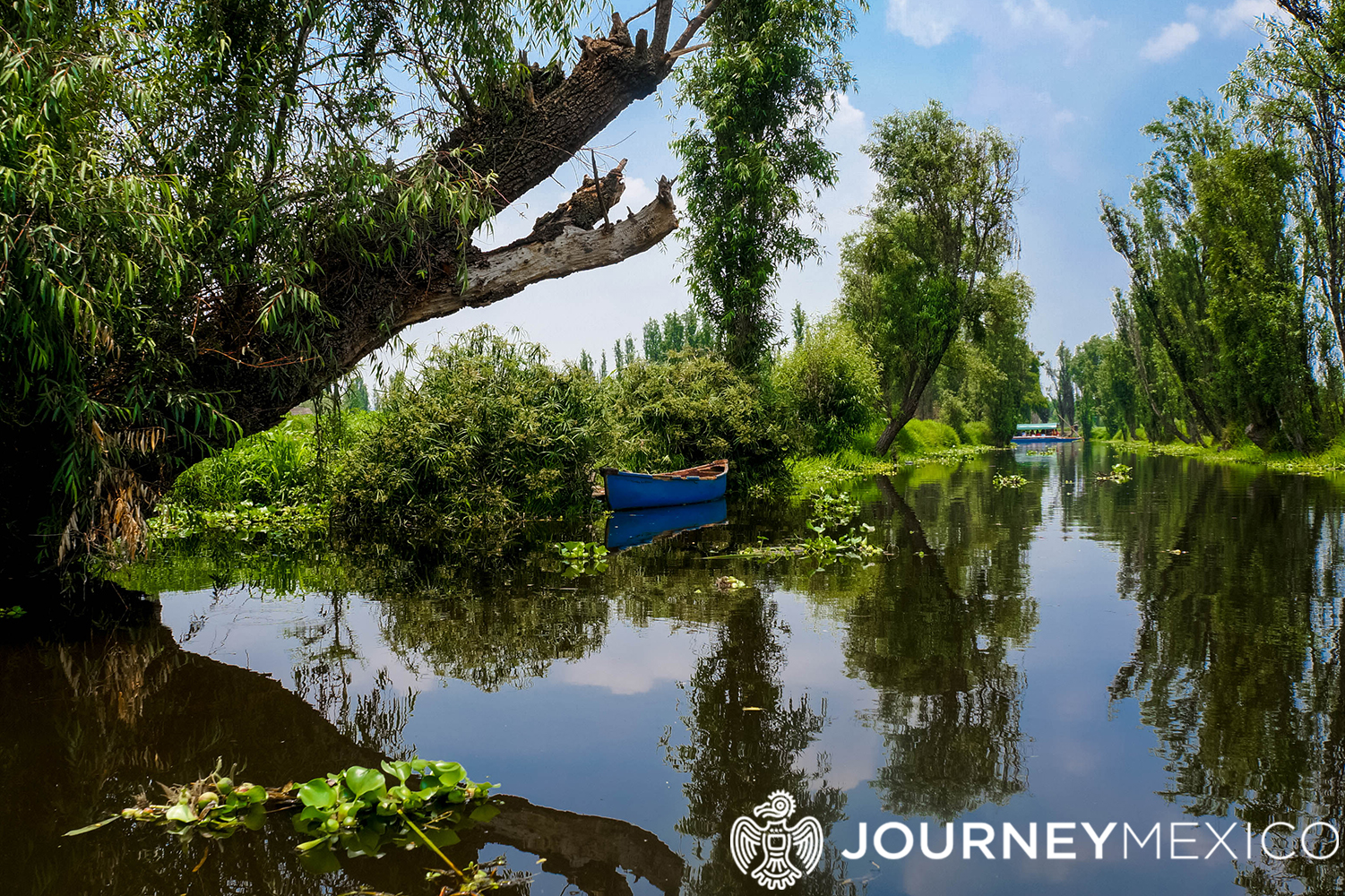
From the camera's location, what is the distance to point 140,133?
275 inches

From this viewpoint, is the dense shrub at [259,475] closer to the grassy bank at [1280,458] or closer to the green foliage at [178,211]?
the green foliage at [178,211]

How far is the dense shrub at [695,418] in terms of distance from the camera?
19.9 meters

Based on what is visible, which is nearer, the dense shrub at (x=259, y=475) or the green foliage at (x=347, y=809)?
the green foliage at (x=347, y=809)

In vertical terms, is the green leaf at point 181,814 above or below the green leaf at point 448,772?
below

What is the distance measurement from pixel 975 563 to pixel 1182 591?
2.08 m

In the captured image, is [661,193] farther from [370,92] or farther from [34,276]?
[34,276]

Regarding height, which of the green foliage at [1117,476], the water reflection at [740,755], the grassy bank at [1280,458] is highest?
the grassy bank at [1280,458]

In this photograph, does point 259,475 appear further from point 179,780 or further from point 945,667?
point 945,667

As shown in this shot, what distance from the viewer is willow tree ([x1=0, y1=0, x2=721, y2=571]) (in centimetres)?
574

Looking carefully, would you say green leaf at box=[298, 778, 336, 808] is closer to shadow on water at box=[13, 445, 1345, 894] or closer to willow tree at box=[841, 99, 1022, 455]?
shadow on water at box=[13, 445, 1345, 894]

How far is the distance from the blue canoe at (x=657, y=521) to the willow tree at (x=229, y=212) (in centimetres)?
423

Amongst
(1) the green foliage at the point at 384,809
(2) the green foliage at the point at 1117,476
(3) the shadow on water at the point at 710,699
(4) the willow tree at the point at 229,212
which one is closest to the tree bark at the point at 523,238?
(4) the willow tree at the point at 229,212

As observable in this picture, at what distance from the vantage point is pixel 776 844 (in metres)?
3.11

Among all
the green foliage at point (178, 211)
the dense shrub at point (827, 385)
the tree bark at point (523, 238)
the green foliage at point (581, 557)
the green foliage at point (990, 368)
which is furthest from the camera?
the green foliage at point (990, 368)
